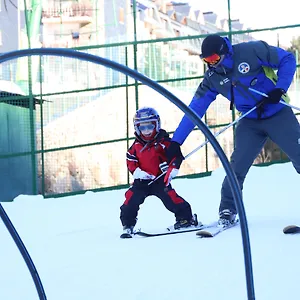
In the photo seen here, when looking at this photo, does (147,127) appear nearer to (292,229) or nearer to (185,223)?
(185,223)

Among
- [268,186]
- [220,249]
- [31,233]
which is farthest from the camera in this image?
[268,186]

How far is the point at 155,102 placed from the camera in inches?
490

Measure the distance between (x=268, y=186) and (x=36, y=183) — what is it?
4.07 metres

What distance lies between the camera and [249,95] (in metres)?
6.39

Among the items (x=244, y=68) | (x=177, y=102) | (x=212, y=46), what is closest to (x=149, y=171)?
(x=244, y=68)

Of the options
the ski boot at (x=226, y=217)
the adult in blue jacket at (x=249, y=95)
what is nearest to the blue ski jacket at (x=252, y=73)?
the adult in blue jacket at (x=249, y=95)

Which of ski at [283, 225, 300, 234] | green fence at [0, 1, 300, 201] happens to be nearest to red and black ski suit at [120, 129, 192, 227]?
ski at [283, 225, 300, 234]

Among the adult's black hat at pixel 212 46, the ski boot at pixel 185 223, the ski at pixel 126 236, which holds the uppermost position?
the adult's black hat at pixel 212 46

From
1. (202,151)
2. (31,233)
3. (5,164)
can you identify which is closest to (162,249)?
(31,233)

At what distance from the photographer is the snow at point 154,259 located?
480cm

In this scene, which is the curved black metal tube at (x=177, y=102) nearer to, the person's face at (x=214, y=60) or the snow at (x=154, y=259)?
the snow at (x=154, y=259)

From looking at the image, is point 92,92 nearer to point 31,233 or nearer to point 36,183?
point 36,183

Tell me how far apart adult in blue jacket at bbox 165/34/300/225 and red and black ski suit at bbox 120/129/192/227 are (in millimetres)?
547

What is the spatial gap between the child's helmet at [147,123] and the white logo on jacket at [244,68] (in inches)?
42.6
